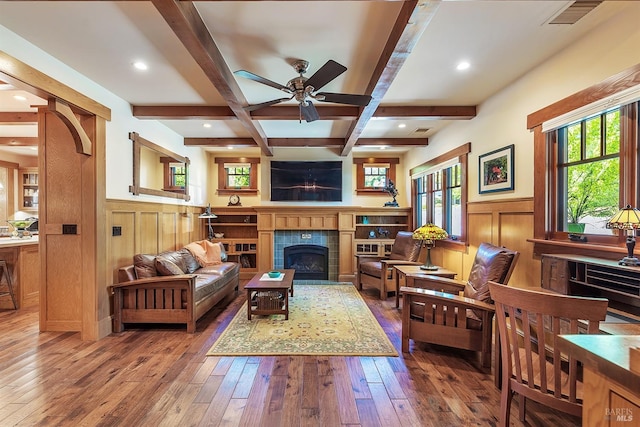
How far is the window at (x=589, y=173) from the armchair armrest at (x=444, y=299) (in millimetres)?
1032

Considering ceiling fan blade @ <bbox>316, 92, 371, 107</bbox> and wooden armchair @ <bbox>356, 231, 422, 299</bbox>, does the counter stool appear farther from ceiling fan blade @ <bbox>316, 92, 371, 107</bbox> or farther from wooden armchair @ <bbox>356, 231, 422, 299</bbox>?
wooden armchair @ <bbox>356, 231, 422, 299</bbox>

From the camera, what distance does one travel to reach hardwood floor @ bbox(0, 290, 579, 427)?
1902mm

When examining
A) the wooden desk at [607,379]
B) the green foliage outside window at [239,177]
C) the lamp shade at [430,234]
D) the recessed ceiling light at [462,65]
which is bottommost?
the wooden desk at [607,379]

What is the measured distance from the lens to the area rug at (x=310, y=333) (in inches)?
Result: 111

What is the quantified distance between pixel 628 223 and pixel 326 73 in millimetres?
2297

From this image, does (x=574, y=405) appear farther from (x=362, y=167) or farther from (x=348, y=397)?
(x=362, y=167)

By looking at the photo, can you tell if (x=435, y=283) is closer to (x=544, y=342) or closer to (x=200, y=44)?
(x=544, y=342)

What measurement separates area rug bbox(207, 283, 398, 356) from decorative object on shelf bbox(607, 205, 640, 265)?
1858mm

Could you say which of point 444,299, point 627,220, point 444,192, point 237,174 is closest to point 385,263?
point 444,192

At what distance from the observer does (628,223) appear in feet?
5.76

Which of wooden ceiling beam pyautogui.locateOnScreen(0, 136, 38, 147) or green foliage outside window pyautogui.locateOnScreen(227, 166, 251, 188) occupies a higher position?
wooden ceiling beam pyautogui.locateOnScreen(0, 136, 38, 147)

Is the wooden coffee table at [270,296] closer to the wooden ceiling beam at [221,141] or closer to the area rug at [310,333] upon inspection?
the area rug at [310,333]

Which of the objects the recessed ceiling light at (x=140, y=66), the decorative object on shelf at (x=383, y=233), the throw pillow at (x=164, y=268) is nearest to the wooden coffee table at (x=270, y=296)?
Result: the throw pillow at (x=164, y=268)

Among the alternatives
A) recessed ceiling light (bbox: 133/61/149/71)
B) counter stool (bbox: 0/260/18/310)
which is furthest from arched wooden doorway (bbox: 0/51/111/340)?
counter stool (bbox: 0/260/18/310)
